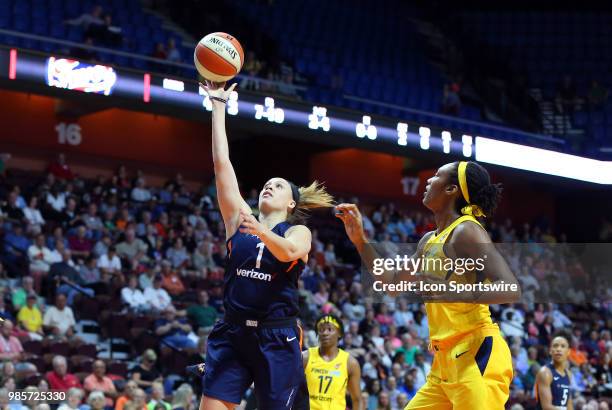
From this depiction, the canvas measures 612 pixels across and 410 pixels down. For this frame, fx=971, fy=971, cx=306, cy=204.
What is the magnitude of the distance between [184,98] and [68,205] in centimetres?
238

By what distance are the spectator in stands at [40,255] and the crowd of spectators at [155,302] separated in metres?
0.01

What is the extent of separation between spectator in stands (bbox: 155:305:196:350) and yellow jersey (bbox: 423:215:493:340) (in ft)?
25.8

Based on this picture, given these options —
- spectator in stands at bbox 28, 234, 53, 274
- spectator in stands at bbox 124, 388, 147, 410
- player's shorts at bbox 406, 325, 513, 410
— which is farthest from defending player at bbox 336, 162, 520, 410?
spectator in stands at bbox 28, 234, 53, 274

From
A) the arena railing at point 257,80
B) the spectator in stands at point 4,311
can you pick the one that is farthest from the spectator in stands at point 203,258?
the spectator in stands at point 4,311

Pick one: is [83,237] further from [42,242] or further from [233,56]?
[233,56]

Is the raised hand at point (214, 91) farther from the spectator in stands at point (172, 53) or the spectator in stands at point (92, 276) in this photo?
the spectator in stands at point (172, 53)

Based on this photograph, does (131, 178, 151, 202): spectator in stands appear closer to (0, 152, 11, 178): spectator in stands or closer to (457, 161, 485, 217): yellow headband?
(0, 152, 11, 178): spectator in stands

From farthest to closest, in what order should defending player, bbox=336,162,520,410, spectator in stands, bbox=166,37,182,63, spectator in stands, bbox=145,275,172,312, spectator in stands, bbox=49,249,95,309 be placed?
1. spectator in stands, bbox=166,37,182,63
2. spectator in stands, bbox=145,275,172,312
3. spectator in stands, bbox=49,249,95,309
4. defending player, bbox=336,162,520,410

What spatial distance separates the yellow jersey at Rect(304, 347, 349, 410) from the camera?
830 cm

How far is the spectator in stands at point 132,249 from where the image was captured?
1418cm

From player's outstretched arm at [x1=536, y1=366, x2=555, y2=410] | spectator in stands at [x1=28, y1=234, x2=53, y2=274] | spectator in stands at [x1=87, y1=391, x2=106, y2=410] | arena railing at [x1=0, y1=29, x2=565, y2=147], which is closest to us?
player's outstretched arm at [x1=536, y1=366, x2=555, y2=410]

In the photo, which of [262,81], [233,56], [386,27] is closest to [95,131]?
[262,81]

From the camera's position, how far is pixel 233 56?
18.1ft

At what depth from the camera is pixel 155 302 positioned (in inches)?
526
